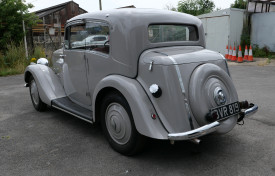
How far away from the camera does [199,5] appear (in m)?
37.6

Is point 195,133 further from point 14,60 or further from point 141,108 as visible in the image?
point 14,60

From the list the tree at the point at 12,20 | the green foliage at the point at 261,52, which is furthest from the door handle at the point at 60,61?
the green foliage at the point at 261,52

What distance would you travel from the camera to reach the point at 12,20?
1172cm

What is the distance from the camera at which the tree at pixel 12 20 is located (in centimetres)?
1149

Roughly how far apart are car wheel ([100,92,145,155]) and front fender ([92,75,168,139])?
131mm

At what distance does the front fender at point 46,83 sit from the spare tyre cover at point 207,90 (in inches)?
101

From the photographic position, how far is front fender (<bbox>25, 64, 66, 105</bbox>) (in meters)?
4.39

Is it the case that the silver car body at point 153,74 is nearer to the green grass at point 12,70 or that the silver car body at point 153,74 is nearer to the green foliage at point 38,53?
the green grass at point 12,70

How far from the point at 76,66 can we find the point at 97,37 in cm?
68

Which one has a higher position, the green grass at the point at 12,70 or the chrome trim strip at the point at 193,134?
the chrome trim strip at the point at 193,134

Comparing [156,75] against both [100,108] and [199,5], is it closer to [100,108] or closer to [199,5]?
[100,108]

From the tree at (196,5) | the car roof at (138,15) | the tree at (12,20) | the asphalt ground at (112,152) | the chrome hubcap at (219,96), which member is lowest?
the asphalt ground at (112,152)

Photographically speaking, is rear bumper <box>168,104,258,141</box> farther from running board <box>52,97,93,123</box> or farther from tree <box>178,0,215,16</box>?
tree <box>178,0,215,16</box>

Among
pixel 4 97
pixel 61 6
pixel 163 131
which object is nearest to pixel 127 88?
pixel 163 131
